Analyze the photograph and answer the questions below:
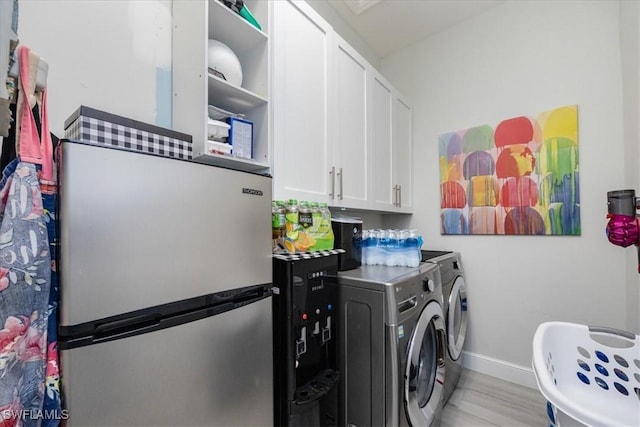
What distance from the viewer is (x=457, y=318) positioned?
211cm

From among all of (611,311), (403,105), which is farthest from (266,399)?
(403,105)

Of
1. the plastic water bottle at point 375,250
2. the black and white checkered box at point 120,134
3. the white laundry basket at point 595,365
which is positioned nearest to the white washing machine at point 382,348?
the plastic water bottle at point 375,250

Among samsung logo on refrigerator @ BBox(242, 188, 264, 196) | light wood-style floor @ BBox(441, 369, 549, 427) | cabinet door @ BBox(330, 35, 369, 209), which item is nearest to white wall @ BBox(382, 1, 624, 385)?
light wood-style floor @ BBox(441, 369, 549, 427)

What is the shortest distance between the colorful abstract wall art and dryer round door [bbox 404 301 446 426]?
1.16 m

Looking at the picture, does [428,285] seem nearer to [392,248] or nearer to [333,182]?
[392,248]

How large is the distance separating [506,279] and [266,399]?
214 centimetres

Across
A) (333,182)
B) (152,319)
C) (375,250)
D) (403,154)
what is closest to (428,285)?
(375,250)

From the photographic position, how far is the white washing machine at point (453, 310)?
183 centimetres

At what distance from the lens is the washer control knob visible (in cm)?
140

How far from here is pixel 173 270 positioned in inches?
28.5

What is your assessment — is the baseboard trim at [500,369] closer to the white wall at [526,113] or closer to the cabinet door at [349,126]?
the white wall at [526,113]

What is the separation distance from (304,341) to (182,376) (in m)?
0.50

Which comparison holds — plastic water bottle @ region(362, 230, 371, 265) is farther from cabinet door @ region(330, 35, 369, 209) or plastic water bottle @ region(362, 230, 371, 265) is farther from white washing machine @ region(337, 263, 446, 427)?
white washing machine @ region(337, 263, 446, 427)

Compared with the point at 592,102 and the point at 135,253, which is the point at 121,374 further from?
the point at 592,102
